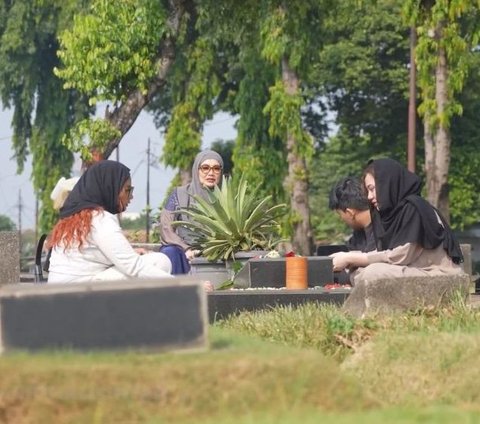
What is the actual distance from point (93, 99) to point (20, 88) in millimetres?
38273

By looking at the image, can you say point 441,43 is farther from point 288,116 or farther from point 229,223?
point 288,116

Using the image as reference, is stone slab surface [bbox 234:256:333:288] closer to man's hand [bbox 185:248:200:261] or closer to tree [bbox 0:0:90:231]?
man's hand [bbox 185:248:200:261]

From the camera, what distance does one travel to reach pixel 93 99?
2466 centimetres

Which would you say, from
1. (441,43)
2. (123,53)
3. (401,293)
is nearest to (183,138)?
(123,53)

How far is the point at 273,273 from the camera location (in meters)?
14.5

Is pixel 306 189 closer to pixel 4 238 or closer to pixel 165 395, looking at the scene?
pixel 4 238

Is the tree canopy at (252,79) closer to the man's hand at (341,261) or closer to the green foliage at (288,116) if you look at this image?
the green foliage at (288,116)

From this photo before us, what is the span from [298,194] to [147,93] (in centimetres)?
1952

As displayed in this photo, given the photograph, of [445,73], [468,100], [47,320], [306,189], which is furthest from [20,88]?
[47,320]

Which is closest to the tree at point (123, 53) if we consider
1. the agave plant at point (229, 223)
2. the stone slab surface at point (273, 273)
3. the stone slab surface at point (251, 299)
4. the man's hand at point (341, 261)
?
the agave plant at point (229, 223)

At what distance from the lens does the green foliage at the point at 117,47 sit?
24.5 m

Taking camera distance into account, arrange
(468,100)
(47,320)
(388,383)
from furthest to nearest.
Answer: (468,100), (388,383), (47,320)

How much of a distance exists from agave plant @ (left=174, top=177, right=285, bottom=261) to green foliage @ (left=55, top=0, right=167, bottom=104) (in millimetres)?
9428

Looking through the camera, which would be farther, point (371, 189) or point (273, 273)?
point (273, 273)
